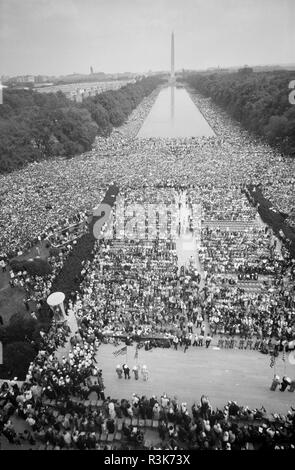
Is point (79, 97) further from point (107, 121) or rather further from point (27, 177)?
point (27, 177)

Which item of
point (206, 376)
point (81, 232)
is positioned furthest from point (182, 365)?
point (81, 232)

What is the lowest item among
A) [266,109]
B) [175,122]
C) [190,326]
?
[190,326]

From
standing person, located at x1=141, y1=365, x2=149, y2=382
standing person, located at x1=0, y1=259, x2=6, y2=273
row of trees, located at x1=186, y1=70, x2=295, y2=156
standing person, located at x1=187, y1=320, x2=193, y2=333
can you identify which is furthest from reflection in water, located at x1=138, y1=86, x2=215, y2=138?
standing person, located at x1=141, y1=365, x2=149, y2=382

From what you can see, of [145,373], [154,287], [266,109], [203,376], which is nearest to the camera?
[145,373]

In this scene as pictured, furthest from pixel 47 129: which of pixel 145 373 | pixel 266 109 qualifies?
pixel 145 373

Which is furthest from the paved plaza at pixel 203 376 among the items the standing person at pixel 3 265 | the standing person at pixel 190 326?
the standing person at pixel 3 265

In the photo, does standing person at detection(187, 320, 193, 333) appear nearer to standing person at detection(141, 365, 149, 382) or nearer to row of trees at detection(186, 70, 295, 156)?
standing person at detection(141, 365, 149, 382)

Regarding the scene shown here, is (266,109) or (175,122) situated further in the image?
(175,122)

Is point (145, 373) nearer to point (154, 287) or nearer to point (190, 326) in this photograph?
point (190, 326)
